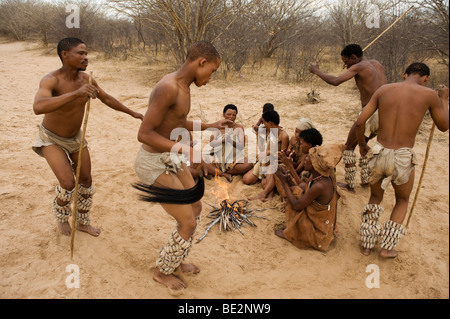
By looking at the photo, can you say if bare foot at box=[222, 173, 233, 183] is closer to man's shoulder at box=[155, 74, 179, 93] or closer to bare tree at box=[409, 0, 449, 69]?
man's shoulder at box=[155, 74, 179, 93]

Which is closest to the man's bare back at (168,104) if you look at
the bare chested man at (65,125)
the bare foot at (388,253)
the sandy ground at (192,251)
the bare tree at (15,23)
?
the bare chested man at (65,125)

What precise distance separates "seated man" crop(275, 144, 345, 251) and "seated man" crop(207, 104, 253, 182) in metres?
1.35

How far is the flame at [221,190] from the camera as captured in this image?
13.3ft

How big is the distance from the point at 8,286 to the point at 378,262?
10.2 feet

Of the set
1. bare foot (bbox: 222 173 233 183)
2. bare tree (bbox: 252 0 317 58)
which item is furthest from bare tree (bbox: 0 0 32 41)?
bare foot (bbox: 222 173 233 183)

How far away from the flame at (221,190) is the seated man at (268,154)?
0.33 metres

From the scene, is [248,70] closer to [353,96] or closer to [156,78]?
[156,78]

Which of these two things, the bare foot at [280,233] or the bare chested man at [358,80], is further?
the bare chested man at [358,80]

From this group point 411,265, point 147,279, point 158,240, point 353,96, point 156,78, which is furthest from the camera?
point 156,78

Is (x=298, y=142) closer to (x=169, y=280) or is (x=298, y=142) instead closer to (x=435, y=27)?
(x=169, y=280)

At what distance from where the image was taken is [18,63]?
503 inches

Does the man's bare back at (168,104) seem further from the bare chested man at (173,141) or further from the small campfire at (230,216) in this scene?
the small campfire at (230,216)
